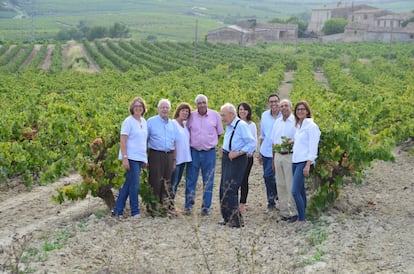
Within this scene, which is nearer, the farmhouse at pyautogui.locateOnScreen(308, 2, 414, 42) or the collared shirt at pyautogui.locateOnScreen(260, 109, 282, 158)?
the collared shirt at pyautogui.locateOnScreen(260, 109, 282, 158)

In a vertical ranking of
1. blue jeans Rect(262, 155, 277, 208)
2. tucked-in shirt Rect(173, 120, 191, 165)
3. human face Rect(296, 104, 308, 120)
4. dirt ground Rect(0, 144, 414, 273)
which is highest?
human face Rect(296, 104, 308, 120)

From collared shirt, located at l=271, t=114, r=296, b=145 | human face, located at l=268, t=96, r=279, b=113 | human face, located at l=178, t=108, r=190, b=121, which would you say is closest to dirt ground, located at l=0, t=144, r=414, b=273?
collared shirt, located at l=271, t=114, r=296, b=145

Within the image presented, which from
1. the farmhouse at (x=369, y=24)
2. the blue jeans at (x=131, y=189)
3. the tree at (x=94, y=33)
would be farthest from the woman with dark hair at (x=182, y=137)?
the tree at (x=94, y=33)

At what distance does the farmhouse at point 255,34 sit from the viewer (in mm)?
85725

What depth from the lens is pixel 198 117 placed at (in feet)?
27.6

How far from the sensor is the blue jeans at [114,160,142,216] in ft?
26.3

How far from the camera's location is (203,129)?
8.41 meters

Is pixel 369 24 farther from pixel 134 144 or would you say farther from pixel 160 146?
pixel 134 144

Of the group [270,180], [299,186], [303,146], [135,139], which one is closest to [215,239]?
[299,186]

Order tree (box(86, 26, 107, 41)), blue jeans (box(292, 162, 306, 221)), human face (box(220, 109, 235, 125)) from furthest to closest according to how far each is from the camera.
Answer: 1. tree (box(86, 26, 107, 41))
2. human face (box(220, 109, 235, 125))
3. blue jeans (box(292, 162, 306, 221))

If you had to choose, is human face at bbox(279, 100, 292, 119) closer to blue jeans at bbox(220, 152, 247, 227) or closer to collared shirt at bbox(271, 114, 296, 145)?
collared shirt at bbox(271, 114, 296, 145)

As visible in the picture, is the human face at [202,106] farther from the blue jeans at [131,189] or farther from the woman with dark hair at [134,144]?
the blue jeans at [131,189]

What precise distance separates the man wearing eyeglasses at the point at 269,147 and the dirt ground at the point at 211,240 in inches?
Result: 11.3

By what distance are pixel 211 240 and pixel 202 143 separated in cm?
159
